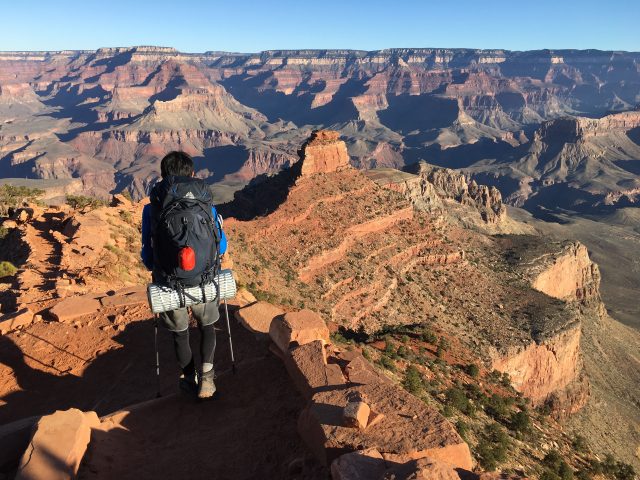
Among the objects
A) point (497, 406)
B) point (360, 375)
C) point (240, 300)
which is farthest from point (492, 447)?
point (240, 300)

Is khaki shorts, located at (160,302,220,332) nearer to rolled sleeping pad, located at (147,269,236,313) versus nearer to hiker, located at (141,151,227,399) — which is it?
hiker, located at (141,151,227,399)

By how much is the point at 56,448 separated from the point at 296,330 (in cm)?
501

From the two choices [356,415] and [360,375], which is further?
[360,375]

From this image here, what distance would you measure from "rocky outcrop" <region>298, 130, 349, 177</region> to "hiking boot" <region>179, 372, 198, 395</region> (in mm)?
41144

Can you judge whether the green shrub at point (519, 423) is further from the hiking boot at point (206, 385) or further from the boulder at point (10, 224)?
the boulder at point (10, 224)

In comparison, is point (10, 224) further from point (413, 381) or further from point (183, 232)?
point (183, 232)

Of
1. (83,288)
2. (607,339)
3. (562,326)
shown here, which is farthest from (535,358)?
(83,288)

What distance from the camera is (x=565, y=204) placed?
178625 millimetres

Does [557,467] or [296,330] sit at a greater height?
[296,330]

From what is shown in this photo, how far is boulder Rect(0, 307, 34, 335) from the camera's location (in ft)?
42.2

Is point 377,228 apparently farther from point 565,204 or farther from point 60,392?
point 565,204

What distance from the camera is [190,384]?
9344 millimetres

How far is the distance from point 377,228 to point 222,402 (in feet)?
125

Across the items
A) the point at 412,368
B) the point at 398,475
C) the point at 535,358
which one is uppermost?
the point at 398,475
